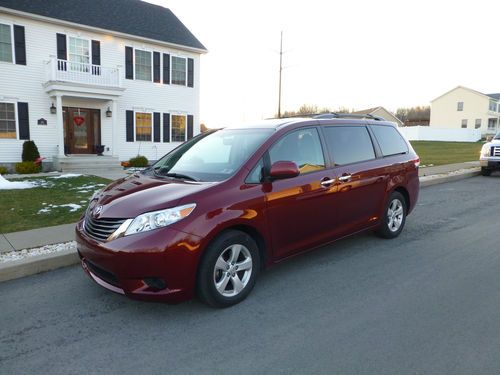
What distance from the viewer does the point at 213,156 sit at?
4379mm

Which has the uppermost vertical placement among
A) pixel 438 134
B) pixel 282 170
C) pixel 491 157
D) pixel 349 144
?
pixel 438 134

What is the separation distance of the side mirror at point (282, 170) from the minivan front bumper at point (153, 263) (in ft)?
3.39

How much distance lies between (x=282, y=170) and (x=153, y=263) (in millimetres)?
1507

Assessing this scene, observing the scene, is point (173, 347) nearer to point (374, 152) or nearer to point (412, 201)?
point (374, 152)

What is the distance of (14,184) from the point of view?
10367mm

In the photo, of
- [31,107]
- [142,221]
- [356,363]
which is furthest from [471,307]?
[31,107]

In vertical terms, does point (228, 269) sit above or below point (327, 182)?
below

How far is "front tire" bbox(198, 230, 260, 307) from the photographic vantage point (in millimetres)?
3371

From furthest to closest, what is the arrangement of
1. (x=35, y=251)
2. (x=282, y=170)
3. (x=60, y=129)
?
(x=60, y=129) → (x=35, y=251) → (x=282, y=170)

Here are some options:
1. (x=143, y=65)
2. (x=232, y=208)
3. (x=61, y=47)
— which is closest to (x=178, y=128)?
(x=143, y=65)

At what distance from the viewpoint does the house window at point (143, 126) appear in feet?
61.1

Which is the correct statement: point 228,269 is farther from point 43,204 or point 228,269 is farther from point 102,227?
point 43,204

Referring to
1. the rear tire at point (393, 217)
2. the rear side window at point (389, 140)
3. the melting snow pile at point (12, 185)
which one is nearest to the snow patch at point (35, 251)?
the rear tire at point (393, 217)

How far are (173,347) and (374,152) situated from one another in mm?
3806
